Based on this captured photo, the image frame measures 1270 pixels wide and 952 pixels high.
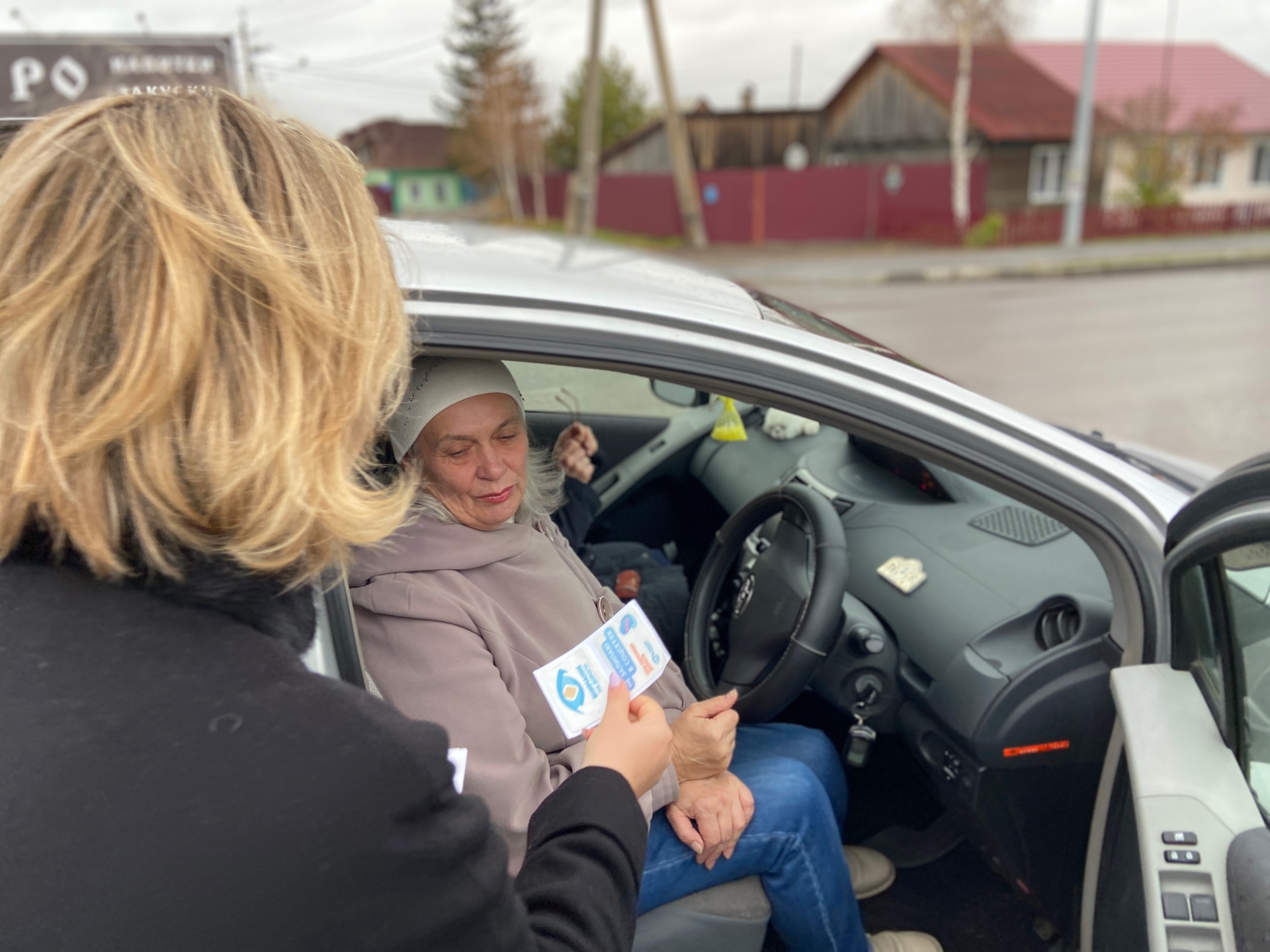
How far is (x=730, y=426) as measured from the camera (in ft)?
9.26

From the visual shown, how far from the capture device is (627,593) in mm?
2377

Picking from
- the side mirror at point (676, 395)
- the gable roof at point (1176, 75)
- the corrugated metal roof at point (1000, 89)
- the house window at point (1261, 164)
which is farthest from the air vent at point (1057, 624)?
the house window at point (1261, 164)

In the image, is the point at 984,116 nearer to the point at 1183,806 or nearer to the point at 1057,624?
the point at 1057,624

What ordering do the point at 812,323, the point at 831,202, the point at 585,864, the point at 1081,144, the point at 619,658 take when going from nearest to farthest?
1. the point at 585,864
2. the point at 619,658
3. the point at 812,323
4. the point at 1081,144
5. the point at 831,202

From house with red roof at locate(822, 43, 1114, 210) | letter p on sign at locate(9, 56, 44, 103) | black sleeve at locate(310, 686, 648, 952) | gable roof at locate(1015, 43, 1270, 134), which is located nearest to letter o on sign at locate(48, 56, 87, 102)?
letter p on sign at locate(9, 56, 44, 103)

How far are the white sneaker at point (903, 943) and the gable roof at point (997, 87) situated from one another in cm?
2770

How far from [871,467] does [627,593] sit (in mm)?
738

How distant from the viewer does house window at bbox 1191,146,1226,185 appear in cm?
2567

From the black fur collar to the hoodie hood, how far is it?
0.44 metres

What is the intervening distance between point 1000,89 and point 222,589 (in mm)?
32325

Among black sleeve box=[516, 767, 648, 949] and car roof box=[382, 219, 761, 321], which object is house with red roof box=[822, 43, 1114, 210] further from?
black sleeve box=[516, 767, 648, 949]

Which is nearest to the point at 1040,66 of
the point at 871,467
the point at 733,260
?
the point at 733,260

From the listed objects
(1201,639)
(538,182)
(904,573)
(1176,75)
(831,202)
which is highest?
(1176,75)

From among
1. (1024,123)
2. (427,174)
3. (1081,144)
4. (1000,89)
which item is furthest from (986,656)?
(427,174)
